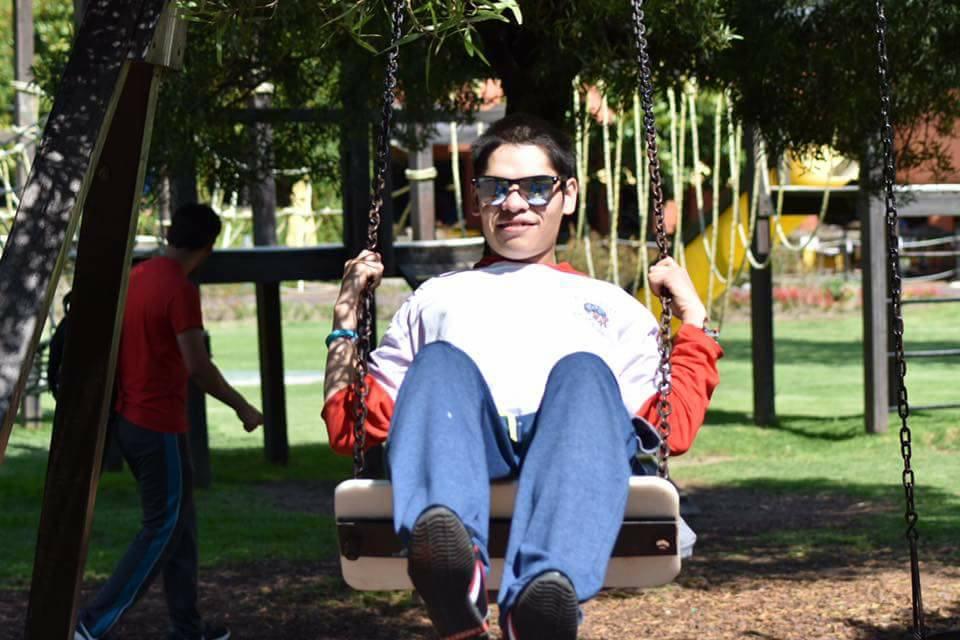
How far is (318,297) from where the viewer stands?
25.7 meters

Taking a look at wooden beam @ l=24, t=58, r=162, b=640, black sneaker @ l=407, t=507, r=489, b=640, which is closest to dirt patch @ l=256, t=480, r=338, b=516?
wooden beam @ l=24, t=58, r=162, b=640

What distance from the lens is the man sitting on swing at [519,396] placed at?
2.96 m

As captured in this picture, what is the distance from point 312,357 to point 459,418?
15.4 metres

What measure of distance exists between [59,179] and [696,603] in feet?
11.6

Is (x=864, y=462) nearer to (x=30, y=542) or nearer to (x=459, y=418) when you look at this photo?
(x=30, y=542)

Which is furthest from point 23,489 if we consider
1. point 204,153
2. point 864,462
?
point 864,462

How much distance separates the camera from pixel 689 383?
352 cm

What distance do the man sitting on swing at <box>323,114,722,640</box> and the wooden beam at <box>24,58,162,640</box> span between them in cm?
99

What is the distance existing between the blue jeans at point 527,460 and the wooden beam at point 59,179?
787 mm

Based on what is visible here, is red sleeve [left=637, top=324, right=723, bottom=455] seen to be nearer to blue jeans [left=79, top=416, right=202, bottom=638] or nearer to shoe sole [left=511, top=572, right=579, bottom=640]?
shoe sole [left=511, top=572, right=579, bottom=640]

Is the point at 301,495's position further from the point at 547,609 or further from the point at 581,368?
the point at 547,609

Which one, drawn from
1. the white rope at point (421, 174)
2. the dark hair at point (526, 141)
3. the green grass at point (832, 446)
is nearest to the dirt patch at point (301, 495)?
the white rope at point (421, 174)

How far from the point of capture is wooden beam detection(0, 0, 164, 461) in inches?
127

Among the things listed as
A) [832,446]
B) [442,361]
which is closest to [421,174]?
[832,446]
